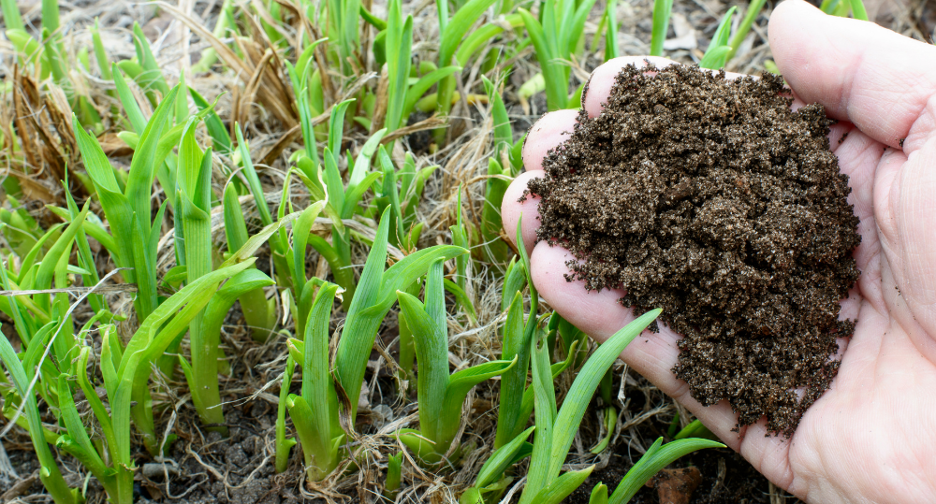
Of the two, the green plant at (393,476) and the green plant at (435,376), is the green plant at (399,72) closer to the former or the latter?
the green plant at (435,376)

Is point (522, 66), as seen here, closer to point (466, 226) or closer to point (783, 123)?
point (466, 226)

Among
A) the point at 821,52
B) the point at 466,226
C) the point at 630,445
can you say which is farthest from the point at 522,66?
the point at 630,445

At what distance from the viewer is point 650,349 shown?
1.38 meters

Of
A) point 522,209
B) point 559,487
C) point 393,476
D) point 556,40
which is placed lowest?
point 393,476

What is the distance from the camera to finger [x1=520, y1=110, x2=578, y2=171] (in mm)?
1565

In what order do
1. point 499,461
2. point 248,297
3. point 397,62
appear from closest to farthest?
point 499,461
point 248,297
point 397,62

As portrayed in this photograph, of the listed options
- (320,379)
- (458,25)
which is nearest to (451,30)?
(458,25)

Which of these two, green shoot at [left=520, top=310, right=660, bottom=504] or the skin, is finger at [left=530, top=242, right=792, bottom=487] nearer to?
the skin

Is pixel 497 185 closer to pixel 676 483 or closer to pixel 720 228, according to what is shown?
pixel 720 228

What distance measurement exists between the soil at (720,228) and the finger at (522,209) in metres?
0.03

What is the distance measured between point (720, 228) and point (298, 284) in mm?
945

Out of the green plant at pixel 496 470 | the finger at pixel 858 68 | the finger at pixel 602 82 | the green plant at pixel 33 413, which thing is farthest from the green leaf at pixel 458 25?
the green plant at pixel 33 413

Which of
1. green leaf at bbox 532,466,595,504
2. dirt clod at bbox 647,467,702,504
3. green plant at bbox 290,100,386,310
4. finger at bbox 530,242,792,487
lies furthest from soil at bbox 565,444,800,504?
green plant at bbox 290,100,386,310

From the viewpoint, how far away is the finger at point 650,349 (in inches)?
53.4
